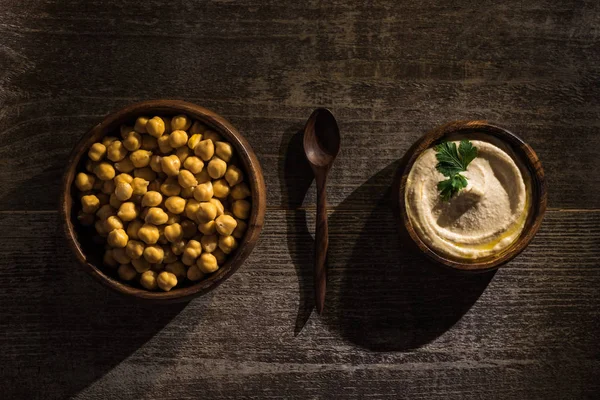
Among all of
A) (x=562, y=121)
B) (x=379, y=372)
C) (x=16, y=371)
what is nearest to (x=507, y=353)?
(x=379, y=372)

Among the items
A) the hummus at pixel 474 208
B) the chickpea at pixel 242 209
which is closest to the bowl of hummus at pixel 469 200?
the hummus at pixel 474 208

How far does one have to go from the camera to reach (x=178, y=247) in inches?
54.4

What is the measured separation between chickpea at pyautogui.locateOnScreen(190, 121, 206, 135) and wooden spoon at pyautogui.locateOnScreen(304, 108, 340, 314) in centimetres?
30

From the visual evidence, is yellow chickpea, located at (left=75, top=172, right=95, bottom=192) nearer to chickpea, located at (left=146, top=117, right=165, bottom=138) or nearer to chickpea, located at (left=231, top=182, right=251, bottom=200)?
chickpea, located at (left=146, top=117, right=165, bottom=138)

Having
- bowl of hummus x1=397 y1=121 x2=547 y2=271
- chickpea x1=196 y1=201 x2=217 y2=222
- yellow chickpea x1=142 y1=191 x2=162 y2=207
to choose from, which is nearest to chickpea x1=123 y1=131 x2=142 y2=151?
yellow chickpea x1=142 y1=191 x2=162 y2=207

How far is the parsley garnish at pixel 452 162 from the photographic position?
53.7 inches

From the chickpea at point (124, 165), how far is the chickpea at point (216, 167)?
0.20 m

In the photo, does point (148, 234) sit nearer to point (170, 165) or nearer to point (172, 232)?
point (172, 232)

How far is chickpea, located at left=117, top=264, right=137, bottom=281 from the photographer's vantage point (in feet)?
4.52

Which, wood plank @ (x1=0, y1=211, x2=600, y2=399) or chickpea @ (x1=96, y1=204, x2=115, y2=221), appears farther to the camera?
wood plank @ (x1=0, y1=211, x2=600, y2=399)

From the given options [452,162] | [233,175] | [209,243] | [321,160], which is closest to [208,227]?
[209,243]

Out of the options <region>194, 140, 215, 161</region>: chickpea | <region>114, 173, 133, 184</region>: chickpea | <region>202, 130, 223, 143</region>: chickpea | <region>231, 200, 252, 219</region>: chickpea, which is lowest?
<region>231, 200, 252, 219</region>: chickpea

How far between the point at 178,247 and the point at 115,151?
0.93 ft

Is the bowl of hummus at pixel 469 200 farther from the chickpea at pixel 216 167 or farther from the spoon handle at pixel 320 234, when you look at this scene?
the chickpea at pixel 216 167
